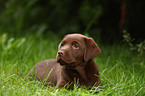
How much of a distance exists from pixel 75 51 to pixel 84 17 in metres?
2.83

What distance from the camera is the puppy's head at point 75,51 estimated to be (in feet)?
9.79

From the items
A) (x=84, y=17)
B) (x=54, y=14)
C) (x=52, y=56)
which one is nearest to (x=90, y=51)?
(x=52, y=56)

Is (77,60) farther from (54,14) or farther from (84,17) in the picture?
(54,14)

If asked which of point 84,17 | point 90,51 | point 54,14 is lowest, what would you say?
point 90,51

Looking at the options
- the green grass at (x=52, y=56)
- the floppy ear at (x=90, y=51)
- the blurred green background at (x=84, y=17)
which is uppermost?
the blurred green background at (x=84, y=17)

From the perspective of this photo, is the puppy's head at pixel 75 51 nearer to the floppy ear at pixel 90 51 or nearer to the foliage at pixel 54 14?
the floppy ear at pixel 90 51

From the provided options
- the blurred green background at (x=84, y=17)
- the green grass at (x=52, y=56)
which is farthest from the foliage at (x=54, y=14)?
the green grass at (x=52, y=56)

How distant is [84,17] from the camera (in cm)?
577

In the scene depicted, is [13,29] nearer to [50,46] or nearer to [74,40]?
[50,46]

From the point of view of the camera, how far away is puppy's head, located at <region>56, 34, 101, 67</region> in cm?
298

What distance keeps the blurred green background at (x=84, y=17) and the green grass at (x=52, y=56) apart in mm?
480

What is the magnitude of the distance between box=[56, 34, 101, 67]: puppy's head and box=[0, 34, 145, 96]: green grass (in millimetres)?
371

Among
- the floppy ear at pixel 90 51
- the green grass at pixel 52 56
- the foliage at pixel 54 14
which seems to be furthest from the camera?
the foliage at pixel 54 14

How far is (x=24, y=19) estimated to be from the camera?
22.9 feet
